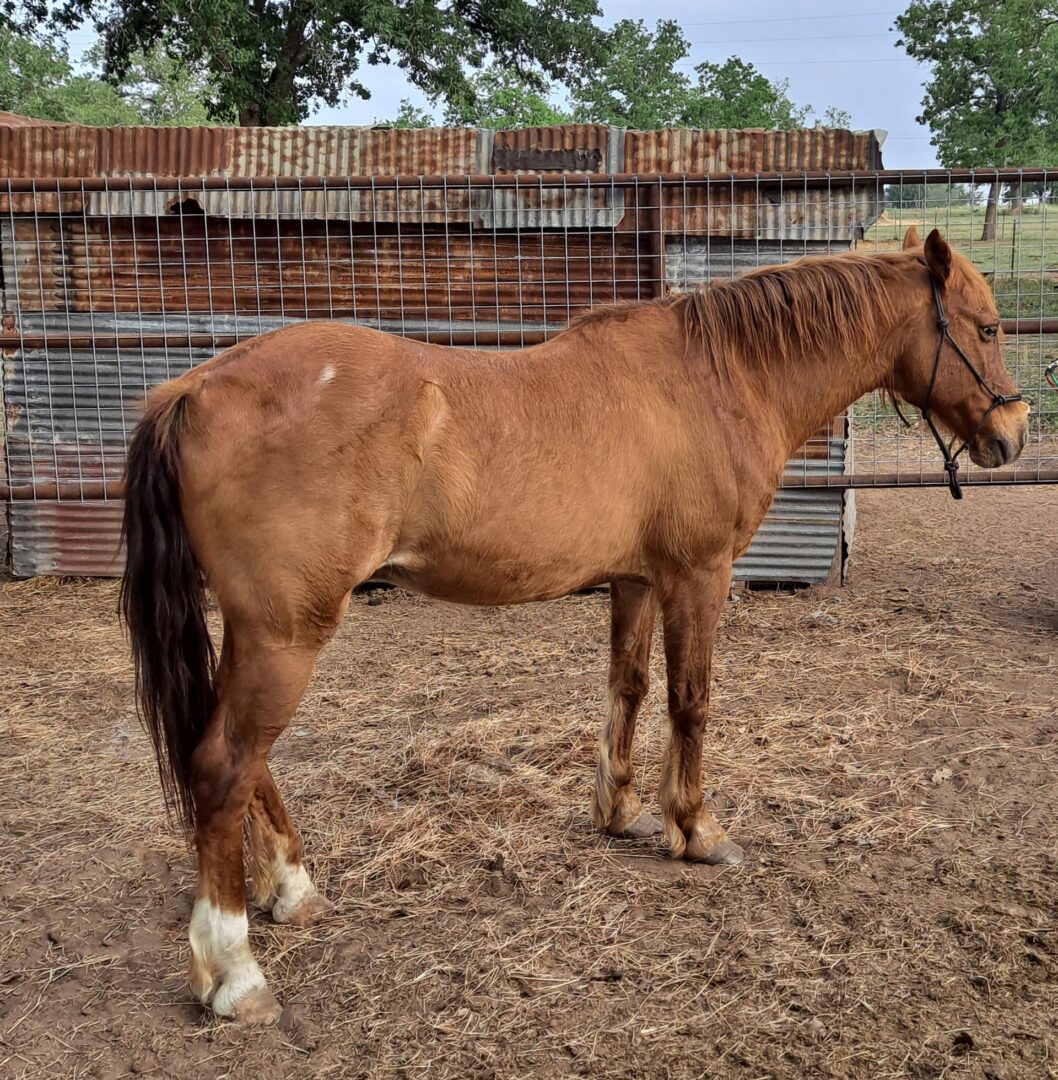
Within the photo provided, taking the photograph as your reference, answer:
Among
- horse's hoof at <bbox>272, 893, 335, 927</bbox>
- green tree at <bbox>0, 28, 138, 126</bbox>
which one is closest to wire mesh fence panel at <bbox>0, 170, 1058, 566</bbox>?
horse's hoof at <bbox>272, 893, 335, 927</bbox>

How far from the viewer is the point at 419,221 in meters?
6.12

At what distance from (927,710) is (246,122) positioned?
1543cm

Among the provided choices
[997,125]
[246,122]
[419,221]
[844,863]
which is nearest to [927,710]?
[844,863]

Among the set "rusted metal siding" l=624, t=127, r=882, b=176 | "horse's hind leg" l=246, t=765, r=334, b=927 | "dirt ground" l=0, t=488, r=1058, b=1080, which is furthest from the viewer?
"rusted metal siding" l=624, t=127, r=882, b=176

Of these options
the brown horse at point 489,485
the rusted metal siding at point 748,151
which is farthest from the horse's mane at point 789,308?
the rusted metal siding at point 748,151

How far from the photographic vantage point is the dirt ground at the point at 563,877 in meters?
2.38

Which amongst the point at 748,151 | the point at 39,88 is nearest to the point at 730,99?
the point at 39,88

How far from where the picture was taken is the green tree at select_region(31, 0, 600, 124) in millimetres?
13914

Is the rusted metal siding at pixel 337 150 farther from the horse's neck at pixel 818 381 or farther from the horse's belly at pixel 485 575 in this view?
the horse's belly at pixel 485 575

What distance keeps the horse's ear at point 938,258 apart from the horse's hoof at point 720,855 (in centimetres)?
Result: 210

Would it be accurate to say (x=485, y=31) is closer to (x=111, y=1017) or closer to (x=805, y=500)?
(x=805, y=500)

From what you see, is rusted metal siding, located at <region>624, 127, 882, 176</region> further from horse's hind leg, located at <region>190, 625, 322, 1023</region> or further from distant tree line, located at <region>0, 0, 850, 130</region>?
distant tree line, located at <region>0, 0, 850, 130</region>

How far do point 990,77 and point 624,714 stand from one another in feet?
107

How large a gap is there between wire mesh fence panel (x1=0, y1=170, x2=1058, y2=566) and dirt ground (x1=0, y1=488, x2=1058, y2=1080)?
1.67 meters
